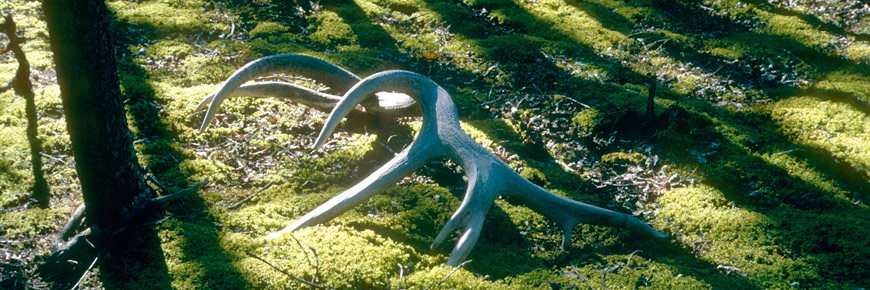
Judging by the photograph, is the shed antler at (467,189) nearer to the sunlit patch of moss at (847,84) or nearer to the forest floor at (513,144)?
the forest floor at (513,144)

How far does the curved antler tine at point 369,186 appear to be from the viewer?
4.11 m

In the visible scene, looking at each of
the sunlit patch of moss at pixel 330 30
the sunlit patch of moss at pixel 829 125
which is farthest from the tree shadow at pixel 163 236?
the sunlit patch of moss at pixel 829 125

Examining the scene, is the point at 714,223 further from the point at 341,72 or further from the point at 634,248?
the point at 341,72

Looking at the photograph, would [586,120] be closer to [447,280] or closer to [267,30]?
[447,280]

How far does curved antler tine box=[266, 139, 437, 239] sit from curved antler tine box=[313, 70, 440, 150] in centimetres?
38

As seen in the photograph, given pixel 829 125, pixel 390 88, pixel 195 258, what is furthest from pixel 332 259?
pixel 829 125

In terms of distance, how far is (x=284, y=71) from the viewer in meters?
4.97

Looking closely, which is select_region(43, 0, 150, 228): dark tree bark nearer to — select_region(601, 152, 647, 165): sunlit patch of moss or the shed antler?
the shed antler

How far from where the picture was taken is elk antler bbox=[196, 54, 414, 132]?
15.8 feet

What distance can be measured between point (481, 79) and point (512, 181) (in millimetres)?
2852

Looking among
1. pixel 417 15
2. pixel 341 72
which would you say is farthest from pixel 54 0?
pixel 417 15

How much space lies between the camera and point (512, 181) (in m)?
4.38

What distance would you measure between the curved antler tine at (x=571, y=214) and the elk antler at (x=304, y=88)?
1719 millimetres

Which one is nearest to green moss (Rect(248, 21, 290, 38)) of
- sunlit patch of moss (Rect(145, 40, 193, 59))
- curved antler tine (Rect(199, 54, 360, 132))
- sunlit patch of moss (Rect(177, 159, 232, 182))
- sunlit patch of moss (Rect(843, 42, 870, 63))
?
sunlit patch of moss (Rect(145, 40, 193, 59))
